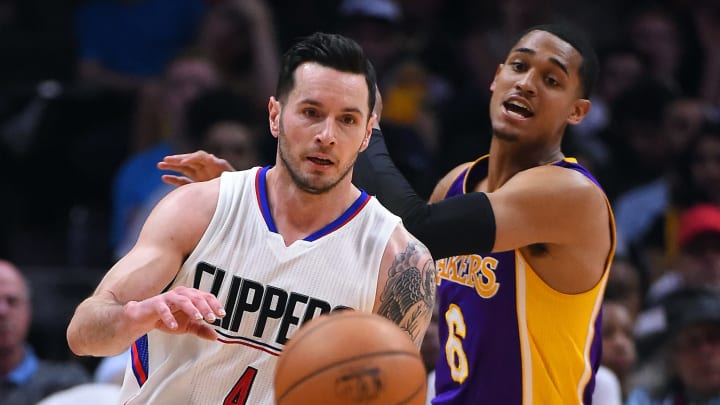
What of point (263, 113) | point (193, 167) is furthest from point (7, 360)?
point (263, 113)

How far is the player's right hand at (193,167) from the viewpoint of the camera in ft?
16.0

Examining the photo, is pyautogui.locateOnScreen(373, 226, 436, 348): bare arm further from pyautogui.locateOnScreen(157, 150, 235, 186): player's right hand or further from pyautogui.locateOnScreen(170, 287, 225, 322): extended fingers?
pyautogui.locateOnScreen(157, 150, 235, 186): player's right hand

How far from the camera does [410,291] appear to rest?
169 inches

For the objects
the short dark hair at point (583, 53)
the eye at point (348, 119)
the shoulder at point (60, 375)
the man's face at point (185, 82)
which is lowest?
the shoulder at point (60, 375)

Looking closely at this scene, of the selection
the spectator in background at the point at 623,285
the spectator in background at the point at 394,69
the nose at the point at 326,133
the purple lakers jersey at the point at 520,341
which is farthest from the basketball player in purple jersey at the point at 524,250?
the spectator in background at the point at 394,69

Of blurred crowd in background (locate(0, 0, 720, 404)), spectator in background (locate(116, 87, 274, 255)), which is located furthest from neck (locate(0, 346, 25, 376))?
spectator in background (locate(116, 87, 274, 255))

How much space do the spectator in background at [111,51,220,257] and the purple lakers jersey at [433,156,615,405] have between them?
363 cm

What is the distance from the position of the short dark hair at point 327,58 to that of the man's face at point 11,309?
3.01 m

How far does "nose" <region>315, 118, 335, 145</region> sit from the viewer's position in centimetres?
418

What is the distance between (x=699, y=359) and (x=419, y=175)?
1.79 meters

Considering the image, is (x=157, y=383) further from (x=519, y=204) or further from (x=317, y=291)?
(x=519, y=204)

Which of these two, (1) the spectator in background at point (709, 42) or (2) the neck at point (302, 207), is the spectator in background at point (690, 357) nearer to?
(1) the spectator in background at point (709, 42)

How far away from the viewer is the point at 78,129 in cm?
866

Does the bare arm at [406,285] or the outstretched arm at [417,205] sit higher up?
the outstretched arm at [417,205]
